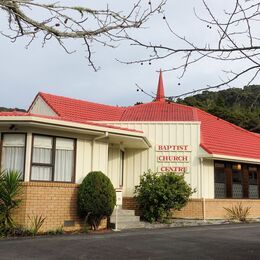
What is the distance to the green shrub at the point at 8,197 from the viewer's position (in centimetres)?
1515

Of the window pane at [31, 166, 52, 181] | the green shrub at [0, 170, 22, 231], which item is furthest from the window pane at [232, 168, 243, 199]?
the green shrub at [0, 170, 22, 231]

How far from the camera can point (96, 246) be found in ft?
40.6

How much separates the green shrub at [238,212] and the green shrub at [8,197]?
10664 mm

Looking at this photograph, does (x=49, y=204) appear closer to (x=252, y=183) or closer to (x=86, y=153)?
(x=86, y=153)

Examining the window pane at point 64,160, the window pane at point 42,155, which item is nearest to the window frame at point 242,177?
the window pane at point 64,160

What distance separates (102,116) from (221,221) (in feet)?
24.7

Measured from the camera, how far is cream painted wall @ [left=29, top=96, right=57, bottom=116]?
23250 millimetres

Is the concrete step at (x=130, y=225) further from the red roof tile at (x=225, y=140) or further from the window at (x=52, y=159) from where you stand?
the red roof tile at (x=225, y=140)

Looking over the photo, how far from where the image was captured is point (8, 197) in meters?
15.2

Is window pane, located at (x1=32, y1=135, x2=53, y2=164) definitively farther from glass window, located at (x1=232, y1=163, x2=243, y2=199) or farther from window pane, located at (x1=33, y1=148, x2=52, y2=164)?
glass window, located at (x1=232, y1=163, x2=243, y2=199)

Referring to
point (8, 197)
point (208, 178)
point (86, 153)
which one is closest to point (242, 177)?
point (208, 178)

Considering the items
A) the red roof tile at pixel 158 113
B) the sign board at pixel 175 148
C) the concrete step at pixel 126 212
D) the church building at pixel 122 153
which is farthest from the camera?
the red roof tile at pixel 158 113

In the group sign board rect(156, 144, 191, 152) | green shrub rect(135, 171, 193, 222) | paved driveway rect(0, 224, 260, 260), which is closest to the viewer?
paved driveway rect(0, 224, 260, 260)

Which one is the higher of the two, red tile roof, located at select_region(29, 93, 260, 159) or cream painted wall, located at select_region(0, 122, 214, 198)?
red tile roof, located at select_region(29, 93, 260, 159)
